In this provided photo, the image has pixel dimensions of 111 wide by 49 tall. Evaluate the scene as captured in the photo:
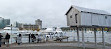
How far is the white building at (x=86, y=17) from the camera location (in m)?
16.5

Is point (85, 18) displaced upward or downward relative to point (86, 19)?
upward

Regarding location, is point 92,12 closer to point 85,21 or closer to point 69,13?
point 85,21

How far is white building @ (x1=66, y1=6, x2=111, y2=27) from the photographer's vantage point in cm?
1648

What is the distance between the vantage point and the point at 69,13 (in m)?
19.0

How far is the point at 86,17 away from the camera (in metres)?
16.8

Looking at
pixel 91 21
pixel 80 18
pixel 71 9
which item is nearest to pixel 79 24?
pixel 80 18

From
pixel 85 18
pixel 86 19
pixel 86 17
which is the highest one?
pixel 86 17

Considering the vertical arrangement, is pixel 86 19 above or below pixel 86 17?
below

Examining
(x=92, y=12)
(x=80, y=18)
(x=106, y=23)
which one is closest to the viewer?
(x=80, y=18)

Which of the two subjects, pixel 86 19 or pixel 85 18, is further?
pixel 86 19

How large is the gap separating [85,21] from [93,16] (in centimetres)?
170

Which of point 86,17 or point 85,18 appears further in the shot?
point 86,17

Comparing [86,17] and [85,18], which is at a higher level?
[86,17]

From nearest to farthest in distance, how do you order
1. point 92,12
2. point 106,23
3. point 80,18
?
point 80,18 → point 92,12 → point 106,23
